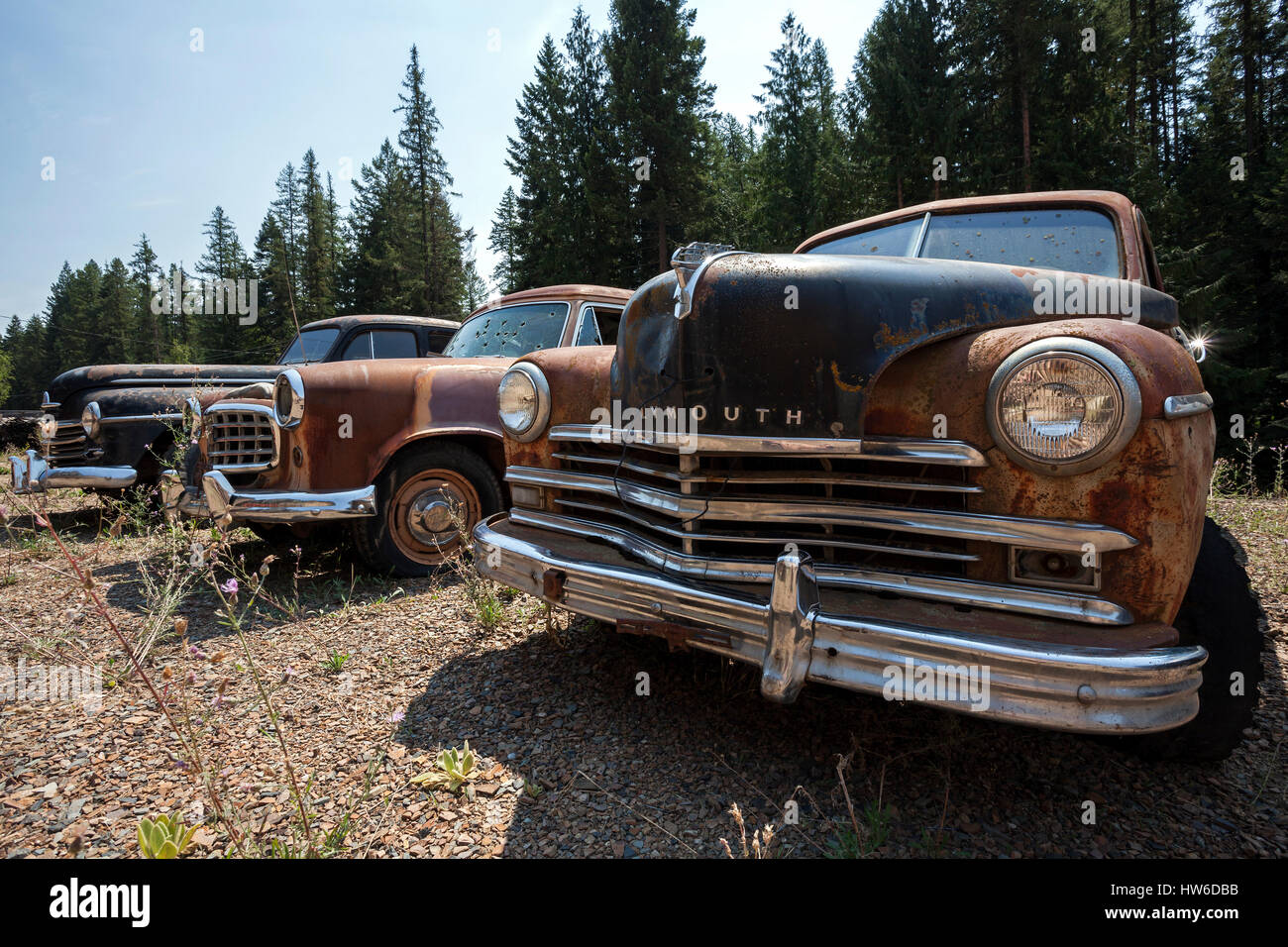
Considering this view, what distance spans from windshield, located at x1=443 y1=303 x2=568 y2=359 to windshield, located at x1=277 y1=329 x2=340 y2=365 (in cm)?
123

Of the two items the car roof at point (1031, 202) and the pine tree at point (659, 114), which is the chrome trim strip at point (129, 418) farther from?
the pine tree at point (659, 114)

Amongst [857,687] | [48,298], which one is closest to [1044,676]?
[857,687]

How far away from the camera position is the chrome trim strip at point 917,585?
5.34ft

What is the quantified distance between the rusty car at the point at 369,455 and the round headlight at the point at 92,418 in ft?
8.89

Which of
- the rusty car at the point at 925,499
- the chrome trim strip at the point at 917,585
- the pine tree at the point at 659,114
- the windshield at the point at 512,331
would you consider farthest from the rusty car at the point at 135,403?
the pine tree at the point at 659,114

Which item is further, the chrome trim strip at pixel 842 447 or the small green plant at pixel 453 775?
the small green plant at pixel 453 775

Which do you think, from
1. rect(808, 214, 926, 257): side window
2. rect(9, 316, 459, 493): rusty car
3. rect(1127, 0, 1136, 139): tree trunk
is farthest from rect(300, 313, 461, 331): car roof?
rect(1127, 0, 1136, 139): tree trunk

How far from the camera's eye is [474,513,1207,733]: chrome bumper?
146 centimetres

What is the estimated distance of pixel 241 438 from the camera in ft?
13.5

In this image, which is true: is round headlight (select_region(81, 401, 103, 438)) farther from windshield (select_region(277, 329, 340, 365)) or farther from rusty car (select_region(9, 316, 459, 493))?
windshield (select_region(277, 329, 340, 365))

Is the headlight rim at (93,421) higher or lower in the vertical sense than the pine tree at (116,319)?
lower

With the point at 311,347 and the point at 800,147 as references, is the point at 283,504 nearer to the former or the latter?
the point at 311,347

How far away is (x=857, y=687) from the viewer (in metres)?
1.66
